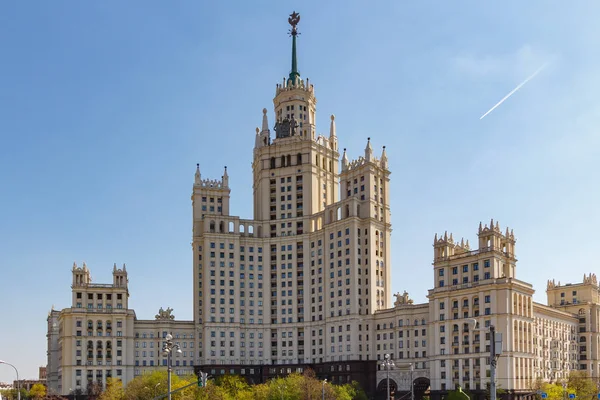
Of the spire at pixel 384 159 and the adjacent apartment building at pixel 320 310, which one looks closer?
the adjacent apartment building at pixel 320 310

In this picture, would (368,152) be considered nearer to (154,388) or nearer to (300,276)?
(300,276)

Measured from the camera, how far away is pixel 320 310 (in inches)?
7372

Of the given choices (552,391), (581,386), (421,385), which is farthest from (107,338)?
(581,386)

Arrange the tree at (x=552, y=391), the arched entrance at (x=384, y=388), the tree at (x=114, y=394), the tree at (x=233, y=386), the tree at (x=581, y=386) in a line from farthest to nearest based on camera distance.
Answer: the arched entrance at (x=384, y=388)
the tree at (x=233, y=386)
the tree at (x=581, y=386)
the tree at (x=114, y=394)
the tree at (x=552, y=391)

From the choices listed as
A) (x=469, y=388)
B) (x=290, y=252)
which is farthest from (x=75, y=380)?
(x=469, y=388)

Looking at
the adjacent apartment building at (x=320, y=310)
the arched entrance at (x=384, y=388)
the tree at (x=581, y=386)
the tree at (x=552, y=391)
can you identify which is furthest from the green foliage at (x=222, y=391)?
the tree at (x=581, y=386)

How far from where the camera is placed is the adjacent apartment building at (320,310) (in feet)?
507

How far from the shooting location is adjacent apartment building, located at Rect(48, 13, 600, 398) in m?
155

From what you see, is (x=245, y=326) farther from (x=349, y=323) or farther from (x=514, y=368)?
(x=514, y=368)

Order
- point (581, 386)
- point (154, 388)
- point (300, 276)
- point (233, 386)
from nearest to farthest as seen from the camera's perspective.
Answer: point (154, 388) → point (581, 386) → point (233, 386) → point (300, 276)

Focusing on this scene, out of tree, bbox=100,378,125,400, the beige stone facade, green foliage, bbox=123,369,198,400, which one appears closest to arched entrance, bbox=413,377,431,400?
green foliage, bbox=123,369,198,400

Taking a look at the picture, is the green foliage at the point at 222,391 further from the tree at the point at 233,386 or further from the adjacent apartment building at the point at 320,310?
the adjacent apartment building at the point at 320,310

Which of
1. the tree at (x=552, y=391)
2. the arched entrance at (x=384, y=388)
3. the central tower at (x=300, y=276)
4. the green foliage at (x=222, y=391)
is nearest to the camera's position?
the green foliage at (x=222, y=391)

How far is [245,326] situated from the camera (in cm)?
19275
